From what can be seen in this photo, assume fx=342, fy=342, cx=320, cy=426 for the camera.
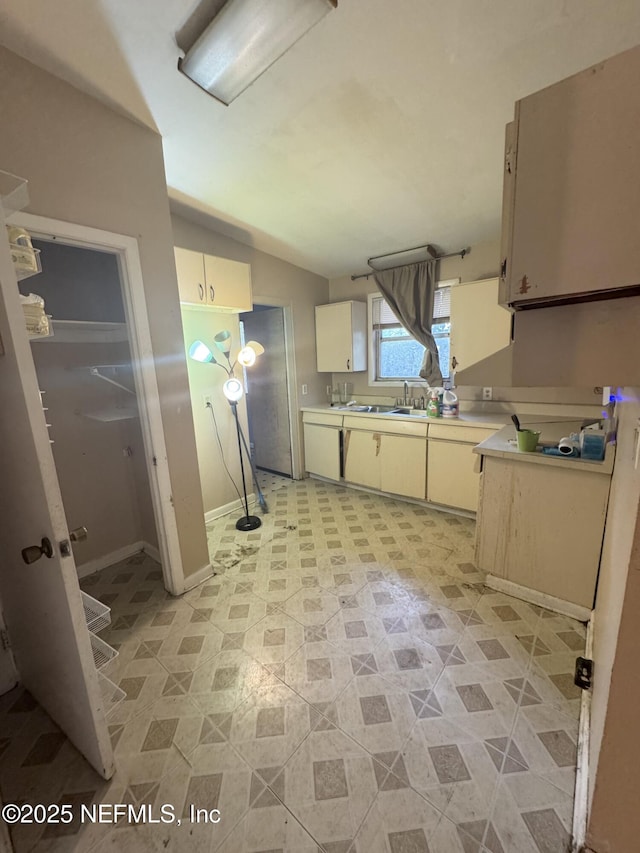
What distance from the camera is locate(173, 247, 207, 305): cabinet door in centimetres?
247

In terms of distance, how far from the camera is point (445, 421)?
2.88 m

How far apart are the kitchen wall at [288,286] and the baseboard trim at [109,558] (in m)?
0.78

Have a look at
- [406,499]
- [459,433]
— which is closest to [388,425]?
[459,433]

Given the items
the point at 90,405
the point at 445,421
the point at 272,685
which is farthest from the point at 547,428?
the point at 90,405

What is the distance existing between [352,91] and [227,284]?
5.01 ft

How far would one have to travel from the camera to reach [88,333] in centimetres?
227

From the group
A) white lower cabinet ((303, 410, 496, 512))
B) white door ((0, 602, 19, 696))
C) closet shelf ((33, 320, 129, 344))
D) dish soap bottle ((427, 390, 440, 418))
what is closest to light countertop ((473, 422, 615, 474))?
white lower cabinet ((303, 410, 496, 512))

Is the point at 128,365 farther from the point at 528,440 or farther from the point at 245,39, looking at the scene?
the point at 528,440

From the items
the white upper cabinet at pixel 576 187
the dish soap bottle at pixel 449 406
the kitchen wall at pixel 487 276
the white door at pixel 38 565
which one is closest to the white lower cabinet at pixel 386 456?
the dish soap bottle at pixel 449 406

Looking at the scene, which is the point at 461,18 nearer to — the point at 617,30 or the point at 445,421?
the point at 617,30

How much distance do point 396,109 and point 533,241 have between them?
1469mm

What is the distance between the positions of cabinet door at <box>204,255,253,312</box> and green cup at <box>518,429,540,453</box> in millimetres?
2303

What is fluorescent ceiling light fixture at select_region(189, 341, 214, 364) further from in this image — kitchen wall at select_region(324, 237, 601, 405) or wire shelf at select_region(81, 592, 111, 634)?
kitchen wall at select_region(324, 237, 601, 405)

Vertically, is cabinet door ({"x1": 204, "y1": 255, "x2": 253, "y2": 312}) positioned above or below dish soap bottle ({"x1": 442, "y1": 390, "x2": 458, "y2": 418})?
above
